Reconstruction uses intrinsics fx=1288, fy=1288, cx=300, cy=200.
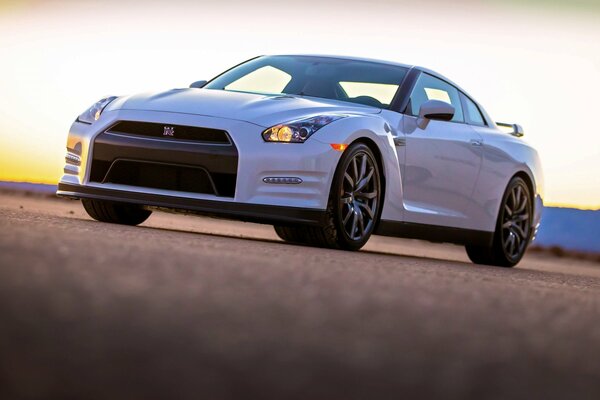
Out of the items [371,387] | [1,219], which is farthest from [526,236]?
[371,387]

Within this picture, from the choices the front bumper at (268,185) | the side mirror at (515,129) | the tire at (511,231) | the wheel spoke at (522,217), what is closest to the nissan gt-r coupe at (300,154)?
the front bumper at (268,185)

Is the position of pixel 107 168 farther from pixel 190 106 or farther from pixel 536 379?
pixel 536 379

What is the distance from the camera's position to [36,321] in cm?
341

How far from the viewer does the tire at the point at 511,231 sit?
37.0ft

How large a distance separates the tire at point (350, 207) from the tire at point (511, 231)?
2297 millimetres

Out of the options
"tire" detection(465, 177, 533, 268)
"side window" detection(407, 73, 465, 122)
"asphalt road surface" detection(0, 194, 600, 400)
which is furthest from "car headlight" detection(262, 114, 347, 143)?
"tire" detection(465, 177, 533, 268)

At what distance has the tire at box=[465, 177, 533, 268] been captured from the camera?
1129cm

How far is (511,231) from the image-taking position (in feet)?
37.6

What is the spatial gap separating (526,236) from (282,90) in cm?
293

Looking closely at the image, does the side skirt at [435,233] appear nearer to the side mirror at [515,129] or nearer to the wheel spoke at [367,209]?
the wheel spoke at [367,209]

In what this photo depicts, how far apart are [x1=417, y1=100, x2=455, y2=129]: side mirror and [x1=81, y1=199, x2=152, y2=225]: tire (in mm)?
2282

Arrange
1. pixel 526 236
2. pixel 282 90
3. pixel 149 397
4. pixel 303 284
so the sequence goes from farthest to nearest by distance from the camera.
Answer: pixel 526 236
pixel 282 90
pixel 303 284
pixel 149 397

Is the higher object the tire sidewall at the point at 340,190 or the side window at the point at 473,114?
the side window at the point at 473,114

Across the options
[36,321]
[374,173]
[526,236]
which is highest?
[36,321]
